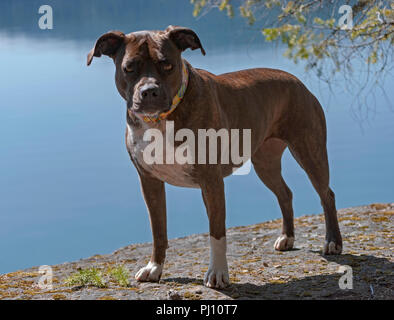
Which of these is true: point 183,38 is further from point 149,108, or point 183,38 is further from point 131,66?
point 149,108

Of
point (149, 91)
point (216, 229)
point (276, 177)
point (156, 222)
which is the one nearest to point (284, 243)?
point (276, 177)

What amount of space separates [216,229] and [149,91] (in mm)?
1157

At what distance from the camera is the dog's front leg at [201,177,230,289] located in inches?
175

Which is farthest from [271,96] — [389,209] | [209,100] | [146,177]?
[389,209]

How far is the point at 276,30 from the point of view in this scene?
21.3ft

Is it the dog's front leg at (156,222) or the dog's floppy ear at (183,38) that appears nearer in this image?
the dog's floppy ear at (183,38)

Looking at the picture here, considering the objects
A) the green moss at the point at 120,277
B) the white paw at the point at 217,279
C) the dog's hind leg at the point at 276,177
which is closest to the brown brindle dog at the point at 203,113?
the white paw at the point at 217,279

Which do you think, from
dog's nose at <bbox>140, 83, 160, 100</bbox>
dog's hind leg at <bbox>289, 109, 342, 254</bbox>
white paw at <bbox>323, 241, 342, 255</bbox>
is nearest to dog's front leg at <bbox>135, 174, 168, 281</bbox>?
dog's nose at <bbox>140, 83, 160, 100</bbox>

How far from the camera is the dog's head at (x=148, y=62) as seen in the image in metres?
4.06

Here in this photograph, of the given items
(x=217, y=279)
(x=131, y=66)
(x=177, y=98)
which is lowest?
(x=217, y=279)

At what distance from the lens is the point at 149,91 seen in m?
4.00

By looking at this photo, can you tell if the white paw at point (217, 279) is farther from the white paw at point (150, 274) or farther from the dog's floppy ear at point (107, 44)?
the dog's floppy ear at point (107, 44)

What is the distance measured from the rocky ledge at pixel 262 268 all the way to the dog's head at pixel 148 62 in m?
1.37
